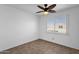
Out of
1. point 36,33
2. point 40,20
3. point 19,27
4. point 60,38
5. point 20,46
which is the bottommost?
point 20,46

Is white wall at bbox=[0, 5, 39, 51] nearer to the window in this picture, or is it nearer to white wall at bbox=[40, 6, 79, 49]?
white wall at bbox=[40, 6, 79, 49]

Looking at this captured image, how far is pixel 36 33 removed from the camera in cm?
136

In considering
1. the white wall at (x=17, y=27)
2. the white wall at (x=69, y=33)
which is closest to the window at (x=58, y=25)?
the white wall at (x=69, y=33)

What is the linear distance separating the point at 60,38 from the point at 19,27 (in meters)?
0.82

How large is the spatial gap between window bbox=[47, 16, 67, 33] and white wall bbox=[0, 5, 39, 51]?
10.2 inches

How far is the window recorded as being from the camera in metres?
1.29

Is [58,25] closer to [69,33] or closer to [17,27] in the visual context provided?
[69,33]

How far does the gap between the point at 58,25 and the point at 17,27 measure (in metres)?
0.73

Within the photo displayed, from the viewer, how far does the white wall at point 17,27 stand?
52.6 inches

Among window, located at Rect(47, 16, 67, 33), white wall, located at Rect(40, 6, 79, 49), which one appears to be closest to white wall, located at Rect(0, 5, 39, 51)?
white wall, located at Rect(40, 6, 79, 49)

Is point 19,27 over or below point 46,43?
over

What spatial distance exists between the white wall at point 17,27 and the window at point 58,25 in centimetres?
26

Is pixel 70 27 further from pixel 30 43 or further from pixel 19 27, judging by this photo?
pixel 19 27

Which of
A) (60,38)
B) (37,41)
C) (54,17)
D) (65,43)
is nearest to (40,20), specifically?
(54,17)
